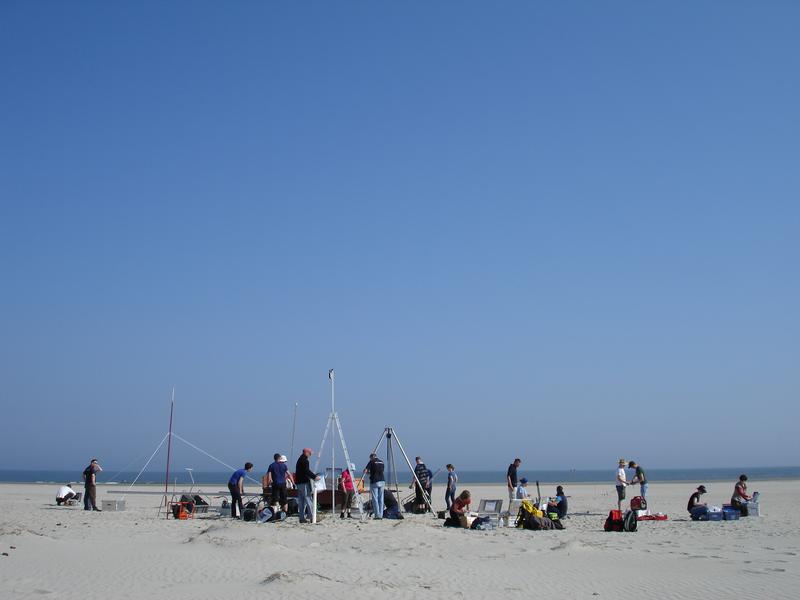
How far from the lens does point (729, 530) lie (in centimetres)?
1396

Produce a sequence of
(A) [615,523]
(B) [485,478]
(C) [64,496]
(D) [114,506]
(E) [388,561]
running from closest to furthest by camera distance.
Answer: (E) [388,561]
(A) [615,523]
(D) [114,506]
(C) [64,496]
(B) [485,478]

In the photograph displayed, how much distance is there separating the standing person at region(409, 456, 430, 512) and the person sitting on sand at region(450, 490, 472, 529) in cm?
220

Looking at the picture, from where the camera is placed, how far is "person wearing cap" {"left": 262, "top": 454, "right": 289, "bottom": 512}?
15617mm

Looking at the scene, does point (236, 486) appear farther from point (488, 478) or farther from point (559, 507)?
point (488, 478)

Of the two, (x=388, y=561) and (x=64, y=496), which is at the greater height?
(x=64, y=496)

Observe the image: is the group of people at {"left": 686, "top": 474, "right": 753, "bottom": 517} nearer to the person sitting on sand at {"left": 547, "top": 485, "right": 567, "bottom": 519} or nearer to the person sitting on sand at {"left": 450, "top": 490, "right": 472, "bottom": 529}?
the person sitting on sand at {"left": 547, "top": 485, "right": 567, "bottom": 519}

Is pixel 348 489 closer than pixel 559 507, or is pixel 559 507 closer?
pixel 559 507

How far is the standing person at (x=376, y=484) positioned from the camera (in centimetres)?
1552

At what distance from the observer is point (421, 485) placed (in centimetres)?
1748

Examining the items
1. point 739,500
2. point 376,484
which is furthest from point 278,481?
point 739,500

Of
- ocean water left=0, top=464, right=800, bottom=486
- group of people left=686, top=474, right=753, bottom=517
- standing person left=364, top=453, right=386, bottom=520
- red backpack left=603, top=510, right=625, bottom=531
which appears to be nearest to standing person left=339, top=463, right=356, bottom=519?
standing person left=364, top=453, right=386, bottom=520

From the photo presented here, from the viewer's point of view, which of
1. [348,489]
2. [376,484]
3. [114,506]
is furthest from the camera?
[114,506]

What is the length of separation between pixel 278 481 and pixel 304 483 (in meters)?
1.34

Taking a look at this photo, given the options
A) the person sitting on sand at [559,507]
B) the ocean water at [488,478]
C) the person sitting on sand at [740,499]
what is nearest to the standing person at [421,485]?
the person sitting on sand at [559,507]
